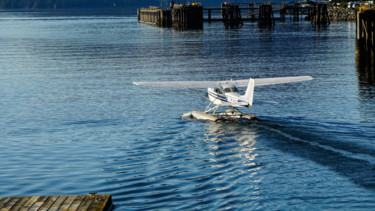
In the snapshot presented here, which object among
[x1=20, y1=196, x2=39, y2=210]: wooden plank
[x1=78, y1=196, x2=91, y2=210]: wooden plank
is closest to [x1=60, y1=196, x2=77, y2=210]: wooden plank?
[x1=78, y1=196, x2=91, y2=210]: wooden plank

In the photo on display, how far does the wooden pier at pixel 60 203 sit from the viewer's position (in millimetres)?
20703

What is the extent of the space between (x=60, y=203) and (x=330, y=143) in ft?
50.6

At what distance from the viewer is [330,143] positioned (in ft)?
99.1

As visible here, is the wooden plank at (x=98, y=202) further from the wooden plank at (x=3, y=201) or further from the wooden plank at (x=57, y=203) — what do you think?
the wooden plank at (x=3, y=201)

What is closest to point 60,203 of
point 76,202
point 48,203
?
point 48,203

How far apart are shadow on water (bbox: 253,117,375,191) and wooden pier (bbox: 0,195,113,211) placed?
11097mm

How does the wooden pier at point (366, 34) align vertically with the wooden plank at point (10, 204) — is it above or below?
above

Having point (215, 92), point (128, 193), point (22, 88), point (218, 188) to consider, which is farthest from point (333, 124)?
point (22, 88)

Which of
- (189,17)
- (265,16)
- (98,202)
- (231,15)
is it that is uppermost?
(231,15)

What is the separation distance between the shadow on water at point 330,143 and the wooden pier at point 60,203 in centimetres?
1110

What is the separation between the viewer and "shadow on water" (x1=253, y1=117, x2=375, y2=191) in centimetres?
2603

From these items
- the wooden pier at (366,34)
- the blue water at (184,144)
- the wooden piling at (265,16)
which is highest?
the wooden piling at (265,16)

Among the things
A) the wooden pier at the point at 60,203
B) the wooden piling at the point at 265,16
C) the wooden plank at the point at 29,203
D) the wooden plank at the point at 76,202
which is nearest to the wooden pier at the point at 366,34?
the wooden pier at the point at 60,203

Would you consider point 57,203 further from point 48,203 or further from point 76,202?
point 76,202
